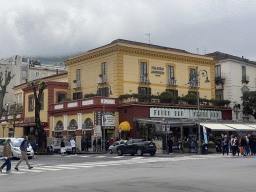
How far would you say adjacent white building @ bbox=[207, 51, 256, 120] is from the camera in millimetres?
53469

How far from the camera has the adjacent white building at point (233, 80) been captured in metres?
53.5

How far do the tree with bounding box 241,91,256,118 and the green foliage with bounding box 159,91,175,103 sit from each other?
44.5 ft

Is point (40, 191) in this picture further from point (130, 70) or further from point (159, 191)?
point (130, 70)

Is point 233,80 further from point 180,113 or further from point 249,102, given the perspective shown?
point 180,113

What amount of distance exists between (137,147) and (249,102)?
25.7 metres

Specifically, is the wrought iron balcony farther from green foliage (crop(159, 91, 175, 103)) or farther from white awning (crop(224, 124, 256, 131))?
white awning (crop(224, 124, 256, 131))

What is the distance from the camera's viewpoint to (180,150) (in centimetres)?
3775

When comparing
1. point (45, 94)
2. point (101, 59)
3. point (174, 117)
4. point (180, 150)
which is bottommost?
point (180, 150)

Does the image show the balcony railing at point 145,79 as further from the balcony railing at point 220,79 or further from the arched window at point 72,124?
the balcony railing at point 220,79

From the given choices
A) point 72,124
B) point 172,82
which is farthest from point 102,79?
point 172,82

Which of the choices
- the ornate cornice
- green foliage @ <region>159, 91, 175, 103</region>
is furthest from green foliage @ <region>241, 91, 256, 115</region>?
green foliage @ <region>159, 91, 175, 103</region>

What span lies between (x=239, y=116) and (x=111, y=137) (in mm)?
20072

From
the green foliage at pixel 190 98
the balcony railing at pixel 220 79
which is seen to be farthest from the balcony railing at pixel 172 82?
the balcony railing at pixel 220 79

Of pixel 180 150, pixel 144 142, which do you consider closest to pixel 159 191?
pixel 144 142
